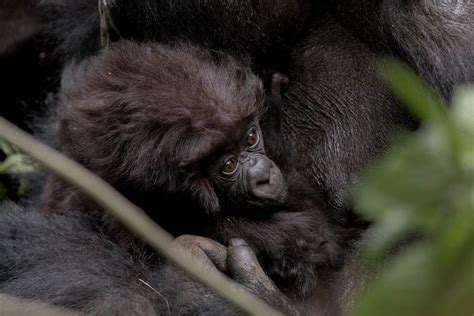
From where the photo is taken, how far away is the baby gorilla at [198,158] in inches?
73.7

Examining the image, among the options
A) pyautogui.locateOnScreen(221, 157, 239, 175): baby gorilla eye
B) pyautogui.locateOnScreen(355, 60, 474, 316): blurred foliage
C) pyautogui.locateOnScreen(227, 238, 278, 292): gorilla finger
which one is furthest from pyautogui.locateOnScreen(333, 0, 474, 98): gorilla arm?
pyautogui.locateOnScreen(355, 60, 474, 316): blurred foliage

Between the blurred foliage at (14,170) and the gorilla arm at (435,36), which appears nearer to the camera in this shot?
the gorilla arm at (435,36)

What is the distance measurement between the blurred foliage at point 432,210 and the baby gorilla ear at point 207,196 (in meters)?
1.17

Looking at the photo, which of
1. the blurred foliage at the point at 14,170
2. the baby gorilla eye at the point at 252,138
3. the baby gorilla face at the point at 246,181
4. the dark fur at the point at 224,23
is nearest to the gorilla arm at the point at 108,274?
the baby gorilla face at the point at 246,181

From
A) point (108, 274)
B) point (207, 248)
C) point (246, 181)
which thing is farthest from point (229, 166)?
point (108, 274)

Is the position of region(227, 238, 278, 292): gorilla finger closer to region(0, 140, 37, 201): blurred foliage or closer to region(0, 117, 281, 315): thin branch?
region(0, 117, 281, 315): thin branch

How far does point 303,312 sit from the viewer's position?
1872mm

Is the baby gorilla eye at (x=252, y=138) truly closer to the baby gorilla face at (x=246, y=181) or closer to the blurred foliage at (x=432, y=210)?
the baby gorilla face at (x=246, y=181)

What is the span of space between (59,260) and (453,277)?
1.36 metres

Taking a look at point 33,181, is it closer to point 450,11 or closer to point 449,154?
point 450,11

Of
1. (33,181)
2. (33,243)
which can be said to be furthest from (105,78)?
(33,181)

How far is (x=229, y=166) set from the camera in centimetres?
191

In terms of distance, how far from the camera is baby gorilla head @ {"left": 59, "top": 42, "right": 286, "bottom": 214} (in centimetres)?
187

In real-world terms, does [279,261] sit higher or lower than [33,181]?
higher
